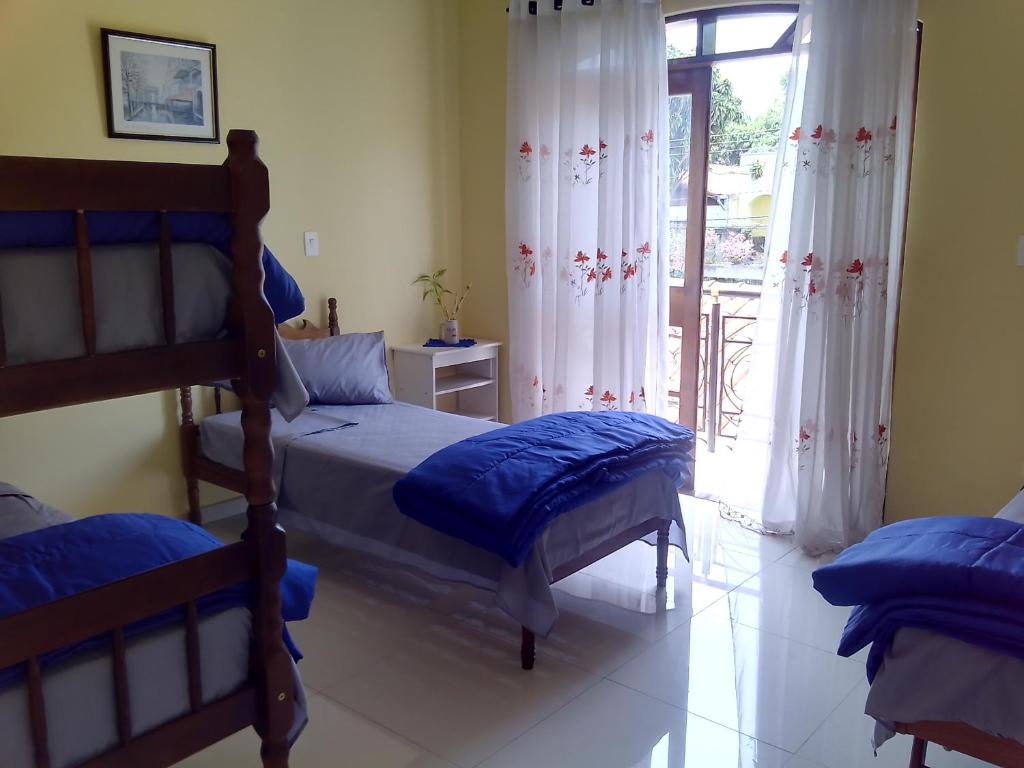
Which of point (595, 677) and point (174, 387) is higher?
point (174, 387)

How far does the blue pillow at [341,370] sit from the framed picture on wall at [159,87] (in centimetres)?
102

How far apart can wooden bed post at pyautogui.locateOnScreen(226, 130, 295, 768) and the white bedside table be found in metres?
2.66

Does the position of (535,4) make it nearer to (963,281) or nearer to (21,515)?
(963,281)

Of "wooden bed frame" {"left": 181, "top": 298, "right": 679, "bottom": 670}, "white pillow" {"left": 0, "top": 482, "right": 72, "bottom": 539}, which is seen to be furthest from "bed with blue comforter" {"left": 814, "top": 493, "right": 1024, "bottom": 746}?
"white pillow" {"left": 0, "top": 482, "right": 72, "bottom": 539}

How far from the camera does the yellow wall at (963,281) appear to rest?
10.5 feet

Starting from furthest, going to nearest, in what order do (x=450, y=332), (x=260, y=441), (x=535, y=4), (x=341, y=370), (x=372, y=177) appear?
(x=450, y=332)
(x=372, y=177)
(x=535, y=4)
(x=341, y=370)
(x=260, y=441)

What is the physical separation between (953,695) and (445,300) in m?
3.62

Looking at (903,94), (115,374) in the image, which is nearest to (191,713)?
(115,374)

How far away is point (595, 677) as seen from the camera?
8.58 feet

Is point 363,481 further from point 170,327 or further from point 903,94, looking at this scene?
point 903,94

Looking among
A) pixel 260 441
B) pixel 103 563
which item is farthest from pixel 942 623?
pixel 103 563

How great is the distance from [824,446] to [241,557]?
2623mm

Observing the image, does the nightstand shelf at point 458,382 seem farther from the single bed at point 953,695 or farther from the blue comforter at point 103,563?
the single bed at point 953,695

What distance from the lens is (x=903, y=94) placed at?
3.28 metres
